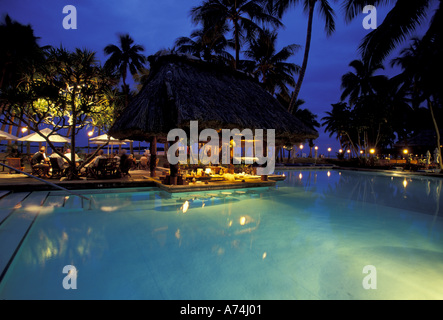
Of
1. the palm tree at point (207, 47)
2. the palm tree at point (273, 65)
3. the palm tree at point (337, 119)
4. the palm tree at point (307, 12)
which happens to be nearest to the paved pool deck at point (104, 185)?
the palm tree at point (307, 12)

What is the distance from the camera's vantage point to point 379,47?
6.93m

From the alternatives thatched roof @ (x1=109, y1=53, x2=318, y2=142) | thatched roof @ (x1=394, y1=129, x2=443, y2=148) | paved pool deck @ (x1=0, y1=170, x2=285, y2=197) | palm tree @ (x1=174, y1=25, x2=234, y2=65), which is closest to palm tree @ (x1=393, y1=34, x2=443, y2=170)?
thatched roof @ (x1=394, y1=129, x2=443, y2=148)

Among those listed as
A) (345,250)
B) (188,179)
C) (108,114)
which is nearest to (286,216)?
(345,250)

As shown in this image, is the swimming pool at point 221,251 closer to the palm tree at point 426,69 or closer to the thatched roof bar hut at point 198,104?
the thatched roof bar hut at point 198,104

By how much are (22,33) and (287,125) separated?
82.6ft

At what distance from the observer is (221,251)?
364 cm

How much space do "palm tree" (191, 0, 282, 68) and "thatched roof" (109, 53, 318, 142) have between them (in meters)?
3.44

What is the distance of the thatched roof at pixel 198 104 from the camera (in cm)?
786

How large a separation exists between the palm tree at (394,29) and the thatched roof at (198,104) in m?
3.70

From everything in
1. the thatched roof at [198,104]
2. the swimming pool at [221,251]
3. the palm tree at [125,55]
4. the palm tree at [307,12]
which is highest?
the palm tree at [125,55]

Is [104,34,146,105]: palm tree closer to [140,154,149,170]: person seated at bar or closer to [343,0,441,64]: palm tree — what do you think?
[140,154,149,170]: person seated at bar

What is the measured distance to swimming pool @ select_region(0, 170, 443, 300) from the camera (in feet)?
8.57

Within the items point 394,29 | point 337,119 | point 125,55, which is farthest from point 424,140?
point 125,55
